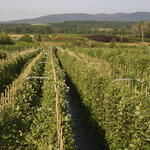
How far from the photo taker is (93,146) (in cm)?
830

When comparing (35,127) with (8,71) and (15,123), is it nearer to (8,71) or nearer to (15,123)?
(15,123)

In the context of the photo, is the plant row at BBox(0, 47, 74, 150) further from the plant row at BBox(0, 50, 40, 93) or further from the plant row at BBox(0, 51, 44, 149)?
the plant row at BBox(0, 50, 40, 93)

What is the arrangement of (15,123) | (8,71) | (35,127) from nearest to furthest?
(35,127)
(15,123)
(8,71)

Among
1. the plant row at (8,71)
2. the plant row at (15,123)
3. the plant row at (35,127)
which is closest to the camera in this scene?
the plant row at (35,127)

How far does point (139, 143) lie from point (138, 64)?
33.1 ft

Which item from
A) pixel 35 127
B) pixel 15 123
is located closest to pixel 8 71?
pixel 15 123

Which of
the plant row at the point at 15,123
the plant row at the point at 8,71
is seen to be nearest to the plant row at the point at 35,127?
the plant row at the point at 15,123

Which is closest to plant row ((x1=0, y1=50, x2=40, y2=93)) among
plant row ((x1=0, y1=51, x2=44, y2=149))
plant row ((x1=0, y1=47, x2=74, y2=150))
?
plant row ((x1=0, y1=51, x2=44, y2=149))

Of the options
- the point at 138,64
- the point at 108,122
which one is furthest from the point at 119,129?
the point at 138,64

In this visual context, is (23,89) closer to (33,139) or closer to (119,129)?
(33,139)

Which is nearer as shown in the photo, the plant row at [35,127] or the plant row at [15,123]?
the plant row at [35,127]

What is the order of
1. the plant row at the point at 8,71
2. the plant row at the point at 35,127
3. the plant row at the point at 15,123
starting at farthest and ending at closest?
1. the plant row at the point at 8,71
2. the plant row at the point at 15,123
3. the plant row at the point at 35,127

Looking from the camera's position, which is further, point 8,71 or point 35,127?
point 8,71

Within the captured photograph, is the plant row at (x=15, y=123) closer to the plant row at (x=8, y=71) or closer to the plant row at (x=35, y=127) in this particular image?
the plant row at (x=35, y=127)
